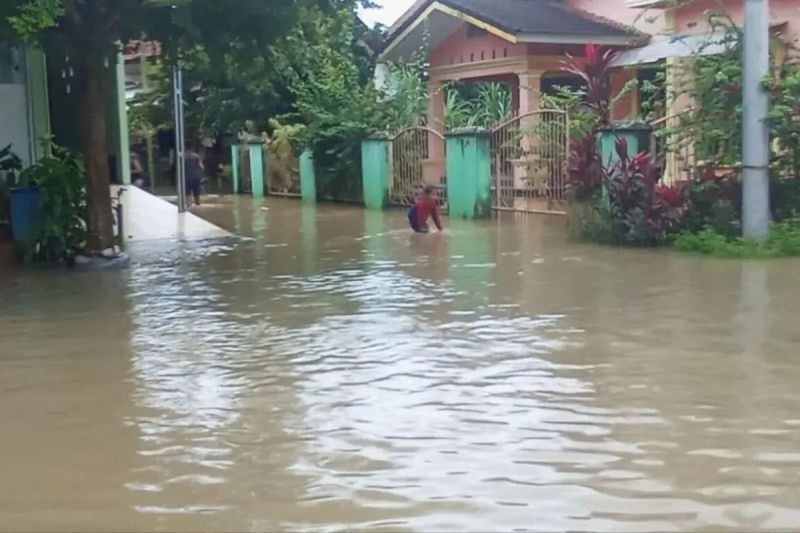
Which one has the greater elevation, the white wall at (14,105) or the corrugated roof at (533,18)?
the corrugated roof at (533,18)

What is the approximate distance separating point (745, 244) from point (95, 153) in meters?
7.55

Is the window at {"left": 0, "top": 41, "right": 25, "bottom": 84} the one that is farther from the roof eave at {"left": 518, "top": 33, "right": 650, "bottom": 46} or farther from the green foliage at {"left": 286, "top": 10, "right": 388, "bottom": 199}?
the roof eave at {"left": 518, "top": 33, "right": 650, "bottom": 46}

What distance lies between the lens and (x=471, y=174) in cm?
2045

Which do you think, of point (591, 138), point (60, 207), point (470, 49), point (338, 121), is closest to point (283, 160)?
point (338, 121)

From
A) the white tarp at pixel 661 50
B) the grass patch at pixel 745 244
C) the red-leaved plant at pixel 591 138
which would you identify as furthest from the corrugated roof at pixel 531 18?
the grass patch at pixel 745 244

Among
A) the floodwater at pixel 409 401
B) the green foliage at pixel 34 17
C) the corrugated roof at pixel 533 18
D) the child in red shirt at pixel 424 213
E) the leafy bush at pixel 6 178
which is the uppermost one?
the corrugated roof at pixel 533 18

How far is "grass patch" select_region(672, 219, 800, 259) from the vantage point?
13.1 metres

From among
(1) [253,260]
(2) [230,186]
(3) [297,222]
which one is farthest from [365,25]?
(1) [253,260]

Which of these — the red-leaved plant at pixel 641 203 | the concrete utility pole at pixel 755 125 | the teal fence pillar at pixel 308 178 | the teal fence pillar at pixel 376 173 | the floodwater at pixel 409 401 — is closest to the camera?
the floodwater at pixel 409 401

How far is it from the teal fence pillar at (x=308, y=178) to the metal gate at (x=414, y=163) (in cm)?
389

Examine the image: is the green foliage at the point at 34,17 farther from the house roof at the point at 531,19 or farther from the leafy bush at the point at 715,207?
the house roof at the point at 531,19

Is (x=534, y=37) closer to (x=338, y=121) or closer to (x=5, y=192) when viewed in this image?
(x=338, y=121)

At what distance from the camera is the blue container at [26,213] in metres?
14.0

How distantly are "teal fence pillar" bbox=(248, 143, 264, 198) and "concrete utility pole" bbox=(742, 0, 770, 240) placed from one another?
1904 cm
